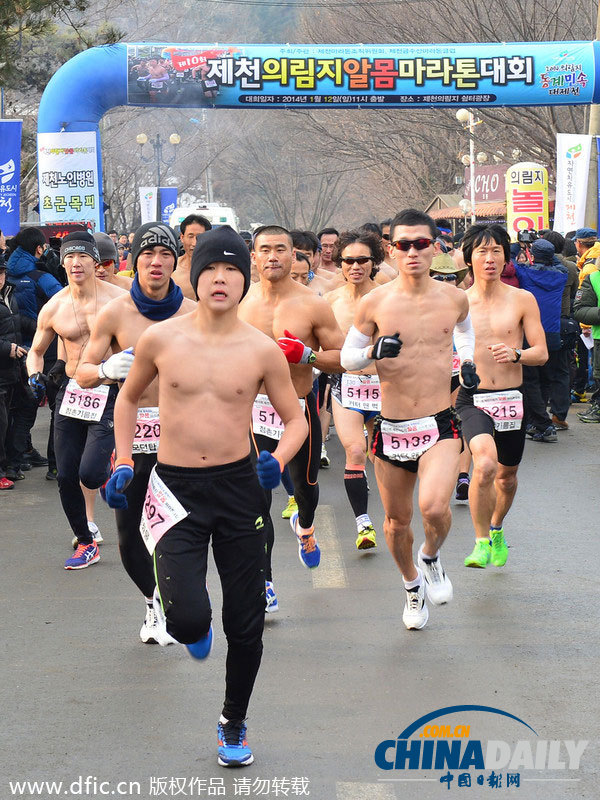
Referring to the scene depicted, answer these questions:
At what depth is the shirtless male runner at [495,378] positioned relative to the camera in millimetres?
7328

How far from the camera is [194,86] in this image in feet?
64.0

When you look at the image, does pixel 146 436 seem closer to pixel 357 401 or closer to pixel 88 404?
pixel 88 404

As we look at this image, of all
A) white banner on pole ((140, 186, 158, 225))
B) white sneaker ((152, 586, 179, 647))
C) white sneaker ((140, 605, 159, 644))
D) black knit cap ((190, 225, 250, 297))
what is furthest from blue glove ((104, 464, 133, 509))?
white banner on pole ((140, 186, 158, 225))

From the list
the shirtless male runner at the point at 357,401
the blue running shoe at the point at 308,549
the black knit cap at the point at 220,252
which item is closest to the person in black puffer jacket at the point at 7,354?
the shirtless male runner at the point at 357,401

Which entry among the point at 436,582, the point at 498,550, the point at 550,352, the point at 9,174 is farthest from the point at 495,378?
the point at 9,174

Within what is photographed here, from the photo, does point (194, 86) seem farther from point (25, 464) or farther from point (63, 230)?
point (25, 464)

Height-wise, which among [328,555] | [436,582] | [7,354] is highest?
[7,354]

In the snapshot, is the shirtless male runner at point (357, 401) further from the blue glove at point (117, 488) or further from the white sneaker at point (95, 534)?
the blue glove at point (117, 488)

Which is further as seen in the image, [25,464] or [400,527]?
[25,464]

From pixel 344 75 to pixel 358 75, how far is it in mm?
227

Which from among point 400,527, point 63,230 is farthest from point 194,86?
point 400,527

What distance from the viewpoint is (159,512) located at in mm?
4590

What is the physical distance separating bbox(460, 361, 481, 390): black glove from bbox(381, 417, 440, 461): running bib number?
0.60 meters

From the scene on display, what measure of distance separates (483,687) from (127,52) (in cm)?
1570
